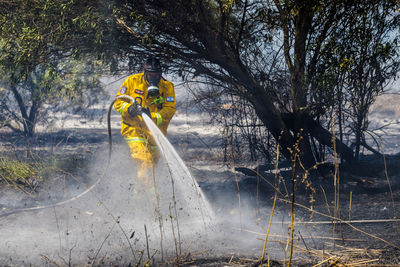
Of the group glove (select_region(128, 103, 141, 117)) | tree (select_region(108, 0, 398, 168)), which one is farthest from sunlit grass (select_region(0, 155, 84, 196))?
tree (select_region(108, 0, 398, 168))

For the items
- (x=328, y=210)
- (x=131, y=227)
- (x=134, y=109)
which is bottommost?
(x=131, y=227)

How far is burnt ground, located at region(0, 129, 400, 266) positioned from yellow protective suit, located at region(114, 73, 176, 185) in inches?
42.6

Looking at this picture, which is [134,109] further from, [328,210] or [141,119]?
[328,210]

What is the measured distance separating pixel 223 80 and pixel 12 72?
3044 millimetres

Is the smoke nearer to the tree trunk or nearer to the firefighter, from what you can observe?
the firefighter

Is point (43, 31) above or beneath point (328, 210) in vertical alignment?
above

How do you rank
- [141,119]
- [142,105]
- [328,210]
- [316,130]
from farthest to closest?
[316,130], [142,105], [141,119], [328,210]

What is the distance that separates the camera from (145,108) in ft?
17.3

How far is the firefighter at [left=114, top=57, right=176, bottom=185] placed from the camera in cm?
536

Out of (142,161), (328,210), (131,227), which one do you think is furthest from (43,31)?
(328,210)

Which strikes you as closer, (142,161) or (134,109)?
(134,109)

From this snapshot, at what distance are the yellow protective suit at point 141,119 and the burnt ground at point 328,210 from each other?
3.55ft

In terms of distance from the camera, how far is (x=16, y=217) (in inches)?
198

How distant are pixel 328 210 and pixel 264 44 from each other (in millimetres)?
3300
